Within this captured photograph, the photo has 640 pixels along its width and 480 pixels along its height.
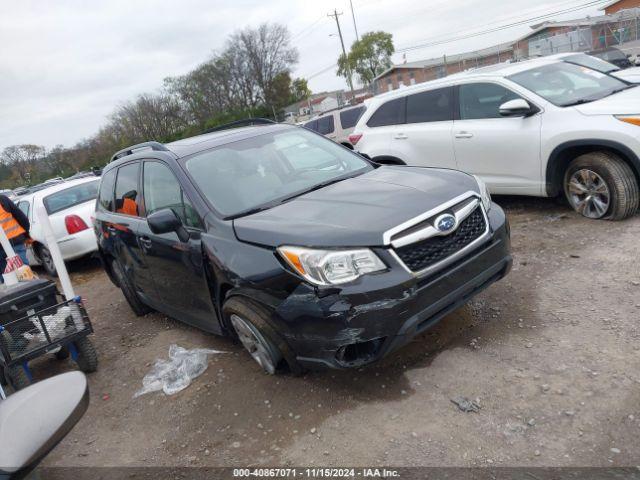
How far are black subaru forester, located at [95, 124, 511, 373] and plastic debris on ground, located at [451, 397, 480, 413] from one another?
18.4 inches

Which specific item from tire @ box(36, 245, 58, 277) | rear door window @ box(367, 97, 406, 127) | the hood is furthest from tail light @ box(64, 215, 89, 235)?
the hood

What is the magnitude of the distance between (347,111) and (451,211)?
10823mm

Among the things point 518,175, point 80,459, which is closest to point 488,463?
point 80,459

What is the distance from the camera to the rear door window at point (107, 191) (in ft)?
16.8

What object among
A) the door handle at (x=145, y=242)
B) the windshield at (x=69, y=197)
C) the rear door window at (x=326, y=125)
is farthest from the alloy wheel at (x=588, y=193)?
the rear door window at (x=326, y=125)

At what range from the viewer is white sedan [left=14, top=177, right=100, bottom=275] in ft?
26.5

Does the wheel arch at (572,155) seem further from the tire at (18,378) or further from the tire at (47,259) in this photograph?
the tire at (47,259)

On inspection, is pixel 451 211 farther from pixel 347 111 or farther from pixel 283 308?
pixel 347 111

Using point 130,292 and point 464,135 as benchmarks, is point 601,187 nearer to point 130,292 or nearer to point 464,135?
point 464,135

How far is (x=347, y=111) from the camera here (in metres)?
13.4

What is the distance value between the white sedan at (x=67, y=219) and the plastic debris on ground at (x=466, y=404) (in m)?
6.68

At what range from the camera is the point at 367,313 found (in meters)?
2.72

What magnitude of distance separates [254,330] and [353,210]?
3.37 ft

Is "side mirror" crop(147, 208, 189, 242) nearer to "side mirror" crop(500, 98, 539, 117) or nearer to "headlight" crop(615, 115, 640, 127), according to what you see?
"side mirror" crop(500, 98, 539, 117)
